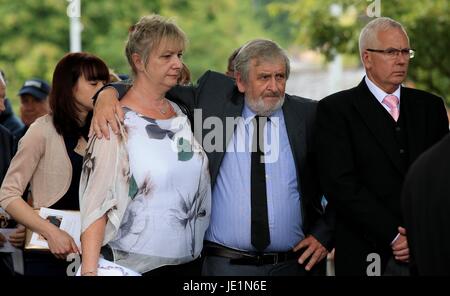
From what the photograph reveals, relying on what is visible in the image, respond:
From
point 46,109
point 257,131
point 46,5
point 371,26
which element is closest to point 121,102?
point 257,131

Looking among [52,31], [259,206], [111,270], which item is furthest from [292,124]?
[52,31]

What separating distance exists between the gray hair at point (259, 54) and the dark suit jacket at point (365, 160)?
0.32 m

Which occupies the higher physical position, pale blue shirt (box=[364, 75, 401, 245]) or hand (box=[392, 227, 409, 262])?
pale blue shirt (box=[364, 75, 401, 245])

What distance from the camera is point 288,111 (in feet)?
16.4

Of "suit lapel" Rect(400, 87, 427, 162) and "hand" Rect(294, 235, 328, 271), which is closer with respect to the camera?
"suit lapel" Rect(400, 87, 427, 162)

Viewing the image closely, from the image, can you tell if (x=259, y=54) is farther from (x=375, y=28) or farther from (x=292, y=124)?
(x=375, y=28)

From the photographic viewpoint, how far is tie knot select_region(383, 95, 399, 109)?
4902 mm

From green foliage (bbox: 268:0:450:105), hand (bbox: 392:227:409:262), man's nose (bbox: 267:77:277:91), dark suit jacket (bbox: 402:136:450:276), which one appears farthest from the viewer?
green foliage (bbox: 268:0:450:105)

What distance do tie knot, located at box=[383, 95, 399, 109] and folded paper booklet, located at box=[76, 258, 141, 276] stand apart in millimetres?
1515

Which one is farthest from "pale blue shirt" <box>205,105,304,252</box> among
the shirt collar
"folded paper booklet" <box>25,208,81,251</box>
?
"folded paper booklet" <box>25,208,81,251</box>

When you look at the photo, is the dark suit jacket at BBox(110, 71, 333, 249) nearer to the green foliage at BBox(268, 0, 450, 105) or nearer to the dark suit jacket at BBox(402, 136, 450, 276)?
the dark suit jacket at BBox(402, 136, 450, 276)

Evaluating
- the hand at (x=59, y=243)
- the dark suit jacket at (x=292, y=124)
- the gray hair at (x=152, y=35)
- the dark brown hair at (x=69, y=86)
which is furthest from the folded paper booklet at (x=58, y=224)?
the gray hair at (x=152, y=35)

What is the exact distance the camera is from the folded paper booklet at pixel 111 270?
169 inches
